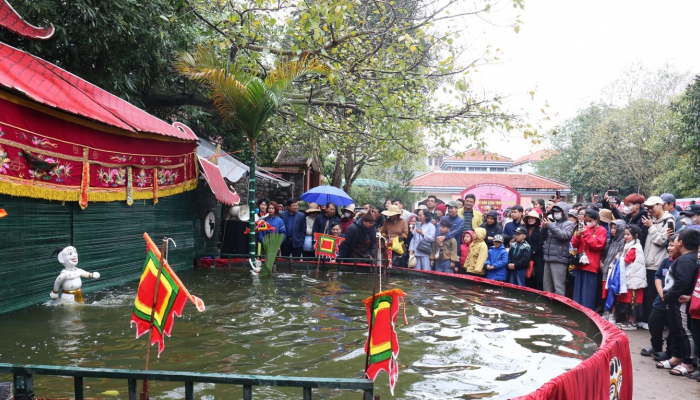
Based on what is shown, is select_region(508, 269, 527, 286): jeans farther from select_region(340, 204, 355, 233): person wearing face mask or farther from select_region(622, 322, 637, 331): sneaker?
select_region(340, 204, 355, 233): person wearing face mask

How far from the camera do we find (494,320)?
7.22 m

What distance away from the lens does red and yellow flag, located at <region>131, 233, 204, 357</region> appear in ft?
10.8

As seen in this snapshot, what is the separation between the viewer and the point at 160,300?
3.35 metres

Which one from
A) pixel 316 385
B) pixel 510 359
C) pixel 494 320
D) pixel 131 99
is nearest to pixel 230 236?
pixel 131 99

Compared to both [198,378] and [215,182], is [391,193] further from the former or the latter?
[198,378]

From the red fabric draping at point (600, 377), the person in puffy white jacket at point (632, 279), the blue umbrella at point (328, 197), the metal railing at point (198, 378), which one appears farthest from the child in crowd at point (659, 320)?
the blue umbrella at point (328, 197)

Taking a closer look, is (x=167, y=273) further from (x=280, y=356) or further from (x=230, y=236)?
(x=230, y=236)

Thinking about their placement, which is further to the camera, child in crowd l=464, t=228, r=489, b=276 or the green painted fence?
child in crowd l=464, t=228, r=489, b=276

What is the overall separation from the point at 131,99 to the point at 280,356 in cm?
843

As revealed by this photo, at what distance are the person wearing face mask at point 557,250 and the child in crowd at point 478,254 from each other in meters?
1.08

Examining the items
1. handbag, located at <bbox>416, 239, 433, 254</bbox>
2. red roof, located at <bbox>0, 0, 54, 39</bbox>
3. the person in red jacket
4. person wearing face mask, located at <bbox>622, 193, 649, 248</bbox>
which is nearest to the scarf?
the person in red jacket

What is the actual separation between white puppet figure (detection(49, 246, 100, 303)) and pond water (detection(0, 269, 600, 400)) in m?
0.19

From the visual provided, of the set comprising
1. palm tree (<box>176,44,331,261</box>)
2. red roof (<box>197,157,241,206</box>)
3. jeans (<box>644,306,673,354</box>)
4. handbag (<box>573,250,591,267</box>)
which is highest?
palm tree (<box>176,44,331,261</box>)

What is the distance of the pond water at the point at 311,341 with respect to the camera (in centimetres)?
464
